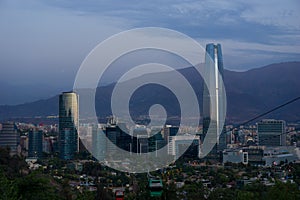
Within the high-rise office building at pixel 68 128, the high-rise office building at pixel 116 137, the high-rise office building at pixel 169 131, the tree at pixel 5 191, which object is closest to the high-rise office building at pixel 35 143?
the high-rise office building at pixel 68 128

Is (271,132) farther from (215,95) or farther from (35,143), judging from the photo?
(35,143)

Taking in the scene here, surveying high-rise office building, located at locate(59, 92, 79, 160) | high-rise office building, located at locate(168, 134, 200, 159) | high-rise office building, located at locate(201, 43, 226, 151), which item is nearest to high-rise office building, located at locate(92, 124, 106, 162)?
high-rise office building, located at locate(168, 134, 200, 159)

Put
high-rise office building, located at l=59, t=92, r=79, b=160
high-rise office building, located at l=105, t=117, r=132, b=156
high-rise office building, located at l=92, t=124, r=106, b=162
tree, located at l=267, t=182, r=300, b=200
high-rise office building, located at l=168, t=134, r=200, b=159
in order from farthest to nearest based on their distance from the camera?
high-rise office building, located at l=59, t=92, r=79, b=160, high-rise office building, located at l=92, t=124, r=106, b=162, high-rise office building, located at l=168, t=134, r=200, b=159, high-rise office building, located at l=105, t=117, r=132, b=156, tree, located at l=267, t=182, r=300, b=200

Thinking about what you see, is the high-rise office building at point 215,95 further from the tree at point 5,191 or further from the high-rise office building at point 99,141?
the tree at point 5,191

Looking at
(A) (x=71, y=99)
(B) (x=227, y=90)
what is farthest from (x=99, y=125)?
(B) (x=227, y=90)

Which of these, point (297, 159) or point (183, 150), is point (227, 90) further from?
point (183, 150)

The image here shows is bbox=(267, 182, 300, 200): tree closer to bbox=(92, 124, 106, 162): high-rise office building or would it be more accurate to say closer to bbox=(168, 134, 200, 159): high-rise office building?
bbox=(168, 134, 200, 159): high-rise office building
